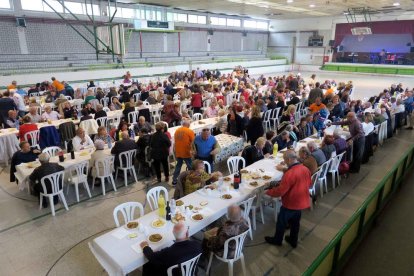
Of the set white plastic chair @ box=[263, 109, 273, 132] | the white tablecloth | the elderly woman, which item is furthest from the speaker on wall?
the white tablecloth

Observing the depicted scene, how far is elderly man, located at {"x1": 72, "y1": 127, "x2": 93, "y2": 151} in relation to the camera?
6837mm

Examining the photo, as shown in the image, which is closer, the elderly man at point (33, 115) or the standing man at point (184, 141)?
the standing man at point (184, 141)

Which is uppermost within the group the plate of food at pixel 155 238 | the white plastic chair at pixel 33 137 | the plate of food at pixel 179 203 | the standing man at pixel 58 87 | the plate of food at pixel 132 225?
the standing man at pixel 58 87

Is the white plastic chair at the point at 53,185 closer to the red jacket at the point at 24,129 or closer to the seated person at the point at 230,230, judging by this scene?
the red jacket at the point at 24,129

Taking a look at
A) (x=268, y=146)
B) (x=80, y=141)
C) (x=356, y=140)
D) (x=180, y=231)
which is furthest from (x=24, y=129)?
(x=356, y=140)

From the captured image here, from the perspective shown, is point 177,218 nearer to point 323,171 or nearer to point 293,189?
point 293,189

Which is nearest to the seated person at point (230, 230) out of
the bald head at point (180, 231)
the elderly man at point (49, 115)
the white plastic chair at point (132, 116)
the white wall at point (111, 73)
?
the bald head at point (180, 231)

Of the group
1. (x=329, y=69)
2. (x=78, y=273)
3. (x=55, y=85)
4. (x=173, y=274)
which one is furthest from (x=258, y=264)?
(x=329, y=69)

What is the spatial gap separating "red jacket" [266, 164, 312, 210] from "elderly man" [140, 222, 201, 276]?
1.55 m

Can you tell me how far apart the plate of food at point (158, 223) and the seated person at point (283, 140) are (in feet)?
A: 12.6

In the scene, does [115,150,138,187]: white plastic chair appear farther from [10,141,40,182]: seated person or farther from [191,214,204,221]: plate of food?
[191,214,204,221]: plate of food

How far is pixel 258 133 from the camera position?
7.50 metres

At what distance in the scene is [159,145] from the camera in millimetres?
6312

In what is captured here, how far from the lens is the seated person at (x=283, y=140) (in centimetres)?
676
